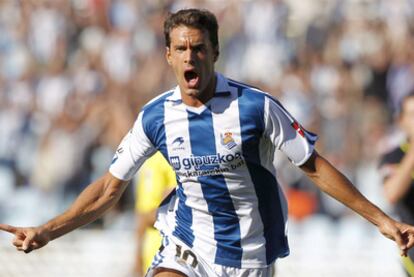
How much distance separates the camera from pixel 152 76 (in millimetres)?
14547

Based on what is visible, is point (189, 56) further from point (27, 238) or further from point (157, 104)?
point (27, 238)

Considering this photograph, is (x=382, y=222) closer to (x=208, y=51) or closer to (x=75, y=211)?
(x=208, y=51)

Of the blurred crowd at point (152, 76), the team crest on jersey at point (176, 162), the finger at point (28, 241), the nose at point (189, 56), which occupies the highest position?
the nose at point (189, 56)

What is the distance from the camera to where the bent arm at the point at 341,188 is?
231 inches

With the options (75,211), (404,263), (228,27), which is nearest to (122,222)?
(228,27)

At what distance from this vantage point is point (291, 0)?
605 inches

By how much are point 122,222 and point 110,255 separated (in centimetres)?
45

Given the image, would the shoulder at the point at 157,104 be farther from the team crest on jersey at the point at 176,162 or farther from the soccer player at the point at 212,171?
the team crest on jersey at the point at 176,162

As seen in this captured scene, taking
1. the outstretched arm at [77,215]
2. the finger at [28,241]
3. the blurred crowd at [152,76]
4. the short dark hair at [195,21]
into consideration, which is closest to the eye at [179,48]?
the short dark hair at [195,21]

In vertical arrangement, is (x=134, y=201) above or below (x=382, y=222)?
below

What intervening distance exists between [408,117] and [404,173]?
433mm

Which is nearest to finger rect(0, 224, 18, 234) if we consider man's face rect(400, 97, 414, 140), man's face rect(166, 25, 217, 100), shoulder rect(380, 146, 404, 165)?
man's face rect(166, 25, 217, 100)

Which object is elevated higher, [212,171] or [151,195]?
[212,171]

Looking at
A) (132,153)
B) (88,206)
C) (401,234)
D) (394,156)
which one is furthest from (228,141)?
(394,156)
